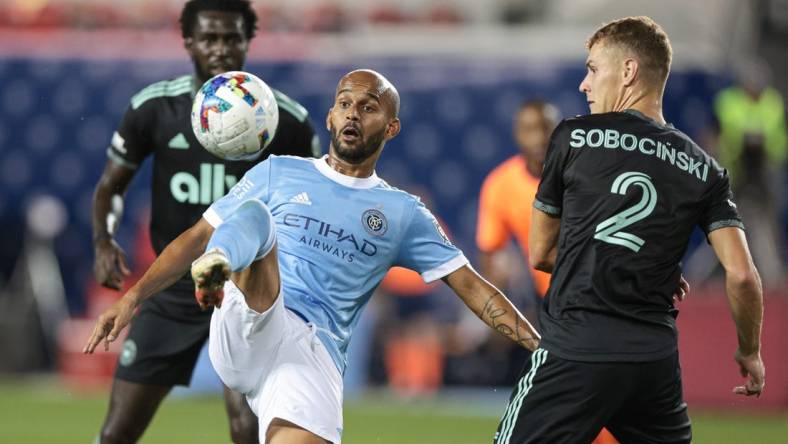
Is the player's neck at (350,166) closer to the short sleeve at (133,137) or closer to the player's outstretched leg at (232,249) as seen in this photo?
the player's outstretched leg at (232,249)

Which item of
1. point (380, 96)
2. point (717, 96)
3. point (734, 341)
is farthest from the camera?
point (717, 96)

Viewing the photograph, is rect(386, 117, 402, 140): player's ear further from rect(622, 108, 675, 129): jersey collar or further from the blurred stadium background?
the blurred stadium background

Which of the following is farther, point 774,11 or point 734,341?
point 774,11

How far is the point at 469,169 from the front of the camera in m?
14.4

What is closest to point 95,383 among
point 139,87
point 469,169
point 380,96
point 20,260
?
point 20,260

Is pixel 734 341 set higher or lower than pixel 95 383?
higher

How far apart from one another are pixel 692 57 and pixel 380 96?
10094 millimetres

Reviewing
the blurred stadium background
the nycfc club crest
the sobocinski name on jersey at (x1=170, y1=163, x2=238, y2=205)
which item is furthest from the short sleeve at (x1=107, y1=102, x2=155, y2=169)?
the blurred stadium background

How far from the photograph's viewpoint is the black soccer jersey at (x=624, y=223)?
4.57 m

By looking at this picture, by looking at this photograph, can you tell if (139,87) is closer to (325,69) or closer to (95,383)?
(325,69)

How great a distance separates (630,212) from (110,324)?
1.88 metres

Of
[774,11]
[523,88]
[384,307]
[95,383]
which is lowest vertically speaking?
[95,383]

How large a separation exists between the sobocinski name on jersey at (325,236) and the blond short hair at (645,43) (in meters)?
1.26

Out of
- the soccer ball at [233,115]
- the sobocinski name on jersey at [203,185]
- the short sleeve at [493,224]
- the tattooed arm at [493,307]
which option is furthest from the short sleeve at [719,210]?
the short sleeve at [493,224]
